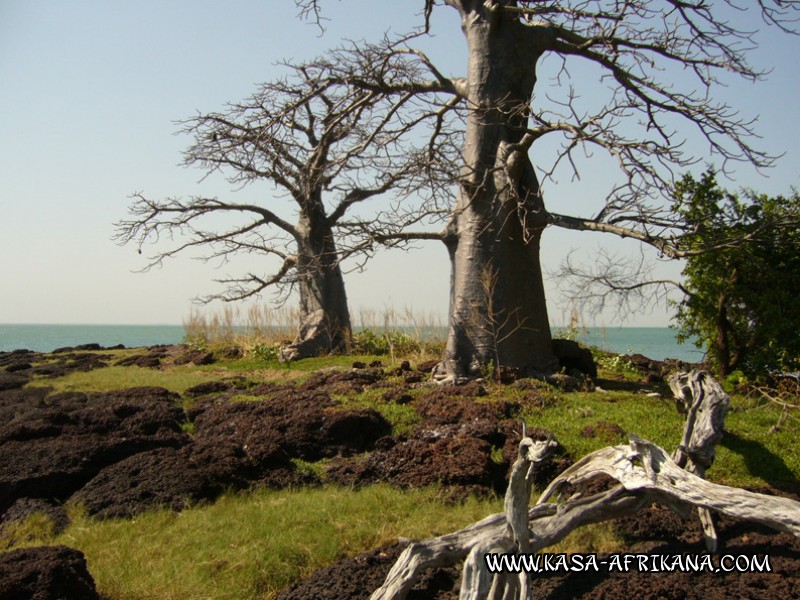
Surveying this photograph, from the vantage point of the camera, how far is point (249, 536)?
204 inches

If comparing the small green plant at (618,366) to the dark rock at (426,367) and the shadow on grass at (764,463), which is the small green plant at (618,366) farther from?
the shadow on grass at (764,463)

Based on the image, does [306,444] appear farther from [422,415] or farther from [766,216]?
[766,216]

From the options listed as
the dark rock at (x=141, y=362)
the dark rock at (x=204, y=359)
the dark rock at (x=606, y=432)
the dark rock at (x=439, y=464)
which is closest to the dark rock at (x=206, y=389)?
the dark rock at (x=204, y=359)

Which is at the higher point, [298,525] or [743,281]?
[743,281]

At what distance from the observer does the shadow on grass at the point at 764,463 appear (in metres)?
5.94

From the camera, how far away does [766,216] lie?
9156 mm

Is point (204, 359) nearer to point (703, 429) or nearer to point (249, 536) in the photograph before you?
point (249, 536)

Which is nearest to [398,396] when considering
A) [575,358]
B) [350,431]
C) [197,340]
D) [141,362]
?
[350,431]

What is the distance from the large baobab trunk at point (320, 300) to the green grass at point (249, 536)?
9.93m

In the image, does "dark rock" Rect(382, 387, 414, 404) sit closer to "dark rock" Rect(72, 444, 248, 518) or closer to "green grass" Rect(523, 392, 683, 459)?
"green grass" Rect(523, 392, 683, 459)

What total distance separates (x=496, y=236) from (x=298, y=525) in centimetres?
574

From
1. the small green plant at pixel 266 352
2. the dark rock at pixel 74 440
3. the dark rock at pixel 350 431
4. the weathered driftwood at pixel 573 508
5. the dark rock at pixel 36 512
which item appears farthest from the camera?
the small green plant at pixel 266 352

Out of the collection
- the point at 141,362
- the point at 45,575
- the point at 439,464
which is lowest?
the point at 45,575

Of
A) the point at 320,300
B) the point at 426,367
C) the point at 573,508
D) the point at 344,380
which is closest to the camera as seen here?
the point at 573,508
